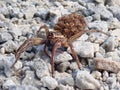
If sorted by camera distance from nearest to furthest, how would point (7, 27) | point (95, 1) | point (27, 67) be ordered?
point (27, 67)
point (7, 27)
point (95, 1)

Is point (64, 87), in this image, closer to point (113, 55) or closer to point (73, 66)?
point (73, 66)

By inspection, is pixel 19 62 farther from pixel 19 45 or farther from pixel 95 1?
pixel 95 1

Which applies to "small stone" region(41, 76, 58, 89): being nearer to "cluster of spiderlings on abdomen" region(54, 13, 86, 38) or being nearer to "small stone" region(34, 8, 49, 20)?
"cluster of spiderlings on abdomen" region(54, 13, 86, 38)

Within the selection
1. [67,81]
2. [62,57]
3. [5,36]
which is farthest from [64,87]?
[5,36]

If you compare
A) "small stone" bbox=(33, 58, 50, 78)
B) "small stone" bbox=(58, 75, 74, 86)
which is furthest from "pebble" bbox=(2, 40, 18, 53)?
"small stone" bbox=(58, 75, 74, 86)

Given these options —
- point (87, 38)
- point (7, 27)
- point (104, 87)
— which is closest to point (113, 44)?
point (87, 38)

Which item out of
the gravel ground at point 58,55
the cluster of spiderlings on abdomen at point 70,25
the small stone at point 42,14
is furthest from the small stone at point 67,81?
the small stone at point 42,14

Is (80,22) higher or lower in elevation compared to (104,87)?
higher
